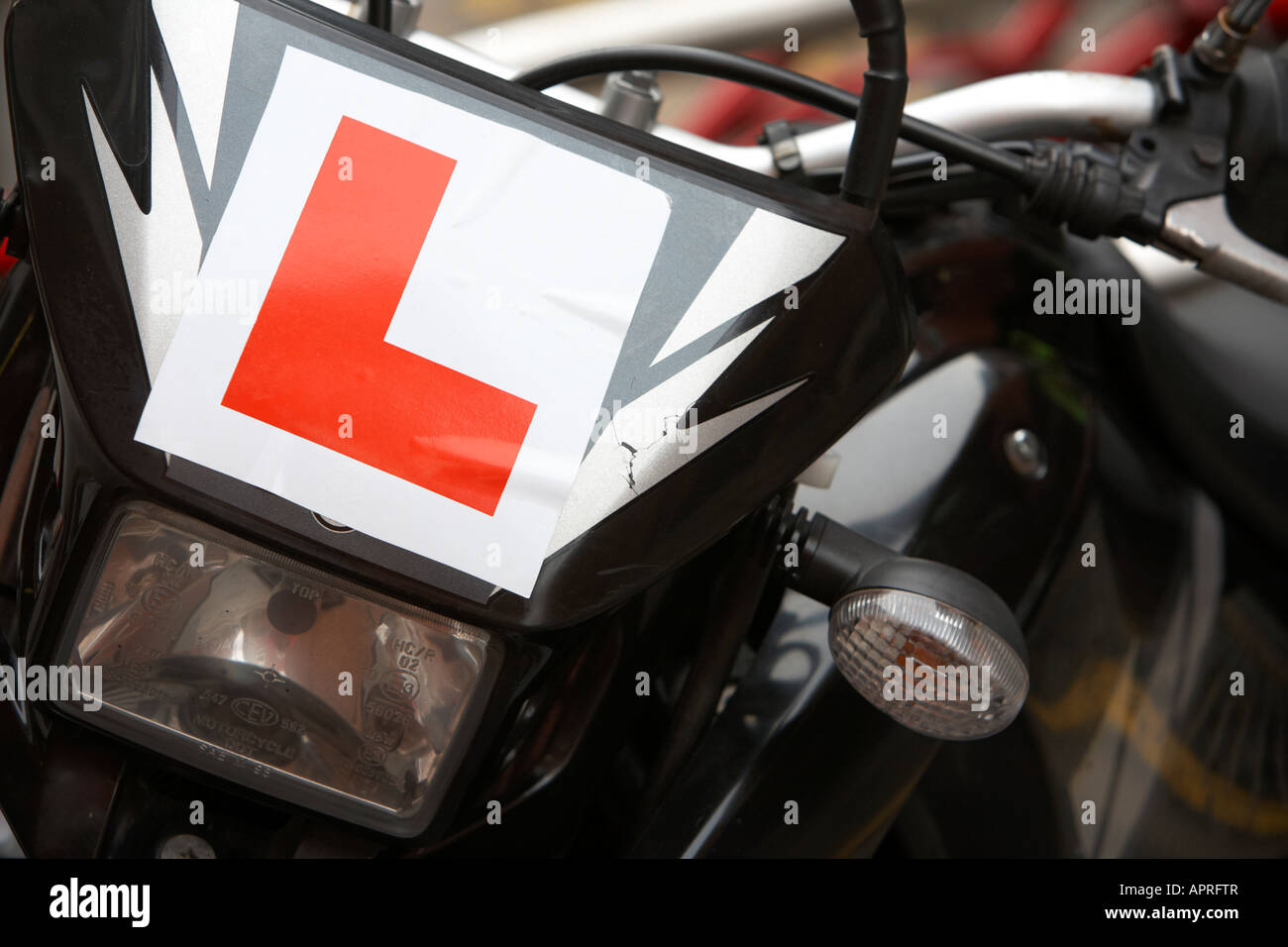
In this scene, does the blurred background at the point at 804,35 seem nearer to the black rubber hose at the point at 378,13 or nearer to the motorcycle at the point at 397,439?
the black rubber hose at the point at 378,13

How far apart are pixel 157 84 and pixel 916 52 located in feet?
5.55

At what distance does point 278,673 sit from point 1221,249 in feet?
2.51

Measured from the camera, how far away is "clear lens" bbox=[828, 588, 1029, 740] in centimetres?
63

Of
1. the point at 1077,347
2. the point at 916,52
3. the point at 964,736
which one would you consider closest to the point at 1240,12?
the point at 1077,347

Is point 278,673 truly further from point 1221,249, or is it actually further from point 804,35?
point 804,35

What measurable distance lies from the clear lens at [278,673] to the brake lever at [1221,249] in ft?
2.09

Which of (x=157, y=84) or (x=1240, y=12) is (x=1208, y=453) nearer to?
(x=1240, y=12)

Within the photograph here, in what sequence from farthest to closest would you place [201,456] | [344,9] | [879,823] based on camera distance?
[344,9], [879,823], [201,456]

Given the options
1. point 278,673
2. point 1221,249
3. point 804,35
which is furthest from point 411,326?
point 804,35

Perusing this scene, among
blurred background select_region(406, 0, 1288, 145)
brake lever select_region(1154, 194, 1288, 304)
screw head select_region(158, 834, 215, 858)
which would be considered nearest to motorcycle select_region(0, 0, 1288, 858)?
screw head select_region(158, 834, 215, 858)

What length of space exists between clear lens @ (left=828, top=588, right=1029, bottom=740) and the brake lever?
16.6 inches

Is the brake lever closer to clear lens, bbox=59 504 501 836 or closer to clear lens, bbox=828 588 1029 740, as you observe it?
clear lens, bbox=828 588 1029 740

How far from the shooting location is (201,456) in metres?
0.60

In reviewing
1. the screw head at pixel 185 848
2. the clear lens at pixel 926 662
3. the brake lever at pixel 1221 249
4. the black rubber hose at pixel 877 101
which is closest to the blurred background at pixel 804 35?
the brake lever at pixel 1221 249
